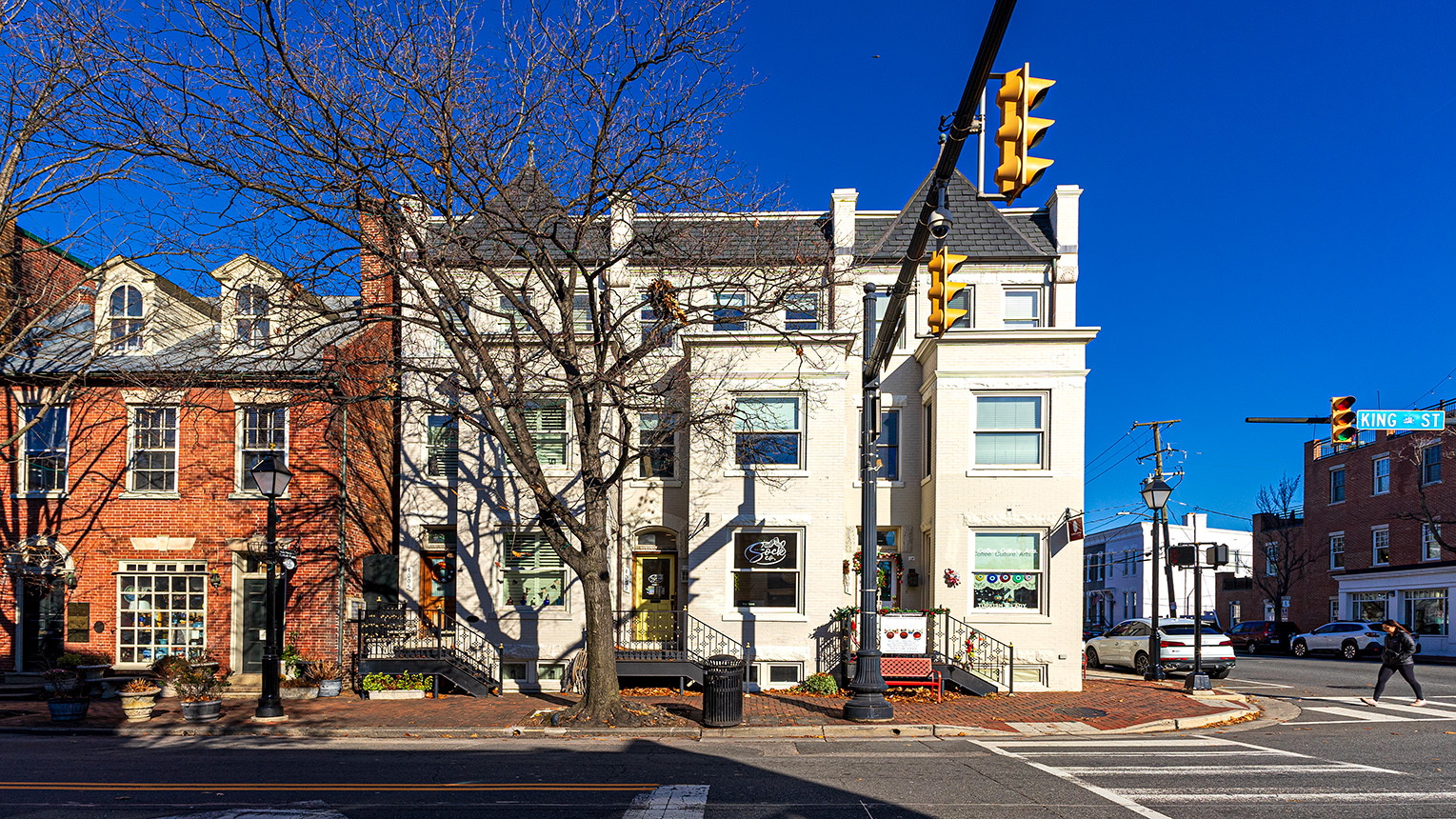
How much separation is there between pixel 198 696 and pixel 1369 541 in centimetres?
4784

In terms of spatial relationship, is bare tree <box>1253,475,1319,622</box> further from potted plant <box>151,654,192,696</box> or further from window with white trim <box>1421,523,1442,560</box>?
potted plant <box>151,654,192,696</box>

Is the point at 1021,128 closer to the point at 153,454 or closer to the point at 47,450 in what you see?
the point at 153,454

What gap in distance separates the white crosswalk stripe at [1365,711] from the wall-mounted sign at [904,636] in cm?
611

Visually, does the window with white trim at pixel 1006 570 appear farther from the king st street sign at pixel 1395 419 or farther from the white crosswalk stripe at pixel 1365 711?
the king st street sign at pixel 1395 419

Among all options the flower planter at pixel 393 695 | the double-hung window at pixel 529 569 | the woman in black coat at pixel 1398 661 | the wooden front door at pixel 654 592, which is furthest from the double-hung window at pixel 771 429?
the woman in black coat at pixel 1398 661

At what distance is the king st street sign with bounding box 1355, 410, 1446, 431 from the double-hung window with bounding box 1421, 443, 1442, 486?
85.7 ft

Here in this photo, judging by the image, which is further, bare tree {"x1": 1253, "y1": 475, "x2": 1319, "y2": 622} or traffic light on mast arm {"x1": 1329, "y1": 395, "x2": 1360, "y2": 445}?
bare tree {"x1": 1253, "y1": 475, "x2": 1319, "y2": 622}

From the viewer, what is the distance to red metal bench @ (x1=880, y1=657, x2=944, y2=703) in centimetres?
1750

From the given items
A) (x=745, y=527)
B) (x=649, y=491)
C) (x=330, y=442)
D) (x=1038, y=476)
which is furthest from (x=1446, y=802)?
(x=330, y=442)

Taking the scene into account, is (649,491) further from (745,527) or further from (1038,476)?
(1038,476)

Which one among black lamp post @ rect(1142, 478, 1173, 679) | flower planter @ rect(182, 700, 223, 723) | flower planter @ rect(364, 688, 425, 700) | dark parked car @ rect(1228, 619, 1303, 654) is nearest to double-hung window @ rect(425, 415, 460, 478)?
flower planter @ rect(364, 688, 425, 700)

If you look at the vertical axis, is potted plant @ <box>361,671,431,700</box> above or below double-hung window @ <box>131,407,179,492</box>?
below

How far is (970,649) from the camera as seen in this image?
727 inches

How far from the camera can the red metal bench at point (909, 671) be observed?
57.4ft
